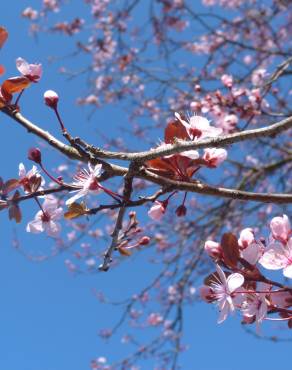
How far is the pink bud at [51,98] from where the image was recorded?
48.8 inches

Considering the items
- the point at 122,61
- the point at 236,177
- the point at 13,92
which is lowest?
the point at 13,92

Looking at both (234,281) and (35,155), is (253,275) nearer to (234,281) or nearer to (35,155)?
(234,281)

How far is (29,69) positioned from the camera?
1.30 m

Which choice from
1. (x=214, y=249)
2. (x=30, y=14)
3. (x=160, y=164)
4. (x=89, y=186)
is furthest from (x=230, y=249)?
(x=30, y=14)

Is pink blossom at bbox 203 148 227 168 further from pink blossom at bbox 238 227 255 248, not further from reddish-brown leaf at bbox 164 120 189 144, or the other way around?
pink blossom at bbox 238 227 255 248

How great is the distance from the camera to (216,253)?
1167 millimetres

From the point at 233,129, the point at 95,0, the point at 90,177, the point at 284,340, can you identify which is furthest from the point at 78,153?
the point at 95,0

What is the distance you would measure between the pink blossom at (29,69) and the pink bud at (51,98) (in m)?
0.07

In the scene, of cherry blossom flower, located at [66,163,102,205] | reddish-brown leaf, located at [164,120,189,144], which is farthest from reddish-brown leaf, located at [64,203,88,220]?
reddish-brown leaf, located at [164,120,189,144]

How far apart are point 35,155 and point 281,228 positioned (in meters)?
0.64

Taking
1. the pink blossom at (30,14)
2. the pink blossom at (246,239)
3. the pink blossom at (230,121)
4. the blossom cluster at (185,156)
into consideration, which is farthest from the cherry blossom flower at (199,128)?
the pink blossom at (30,14)

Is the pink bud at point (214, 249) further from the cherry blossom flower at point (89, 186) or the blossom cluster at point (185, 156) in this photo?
the cherry blossom flower at point (89, 186)

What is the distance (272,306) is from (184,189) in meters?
0.33

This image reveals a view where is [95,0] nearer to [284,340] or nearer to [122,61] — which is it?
[122,61]
